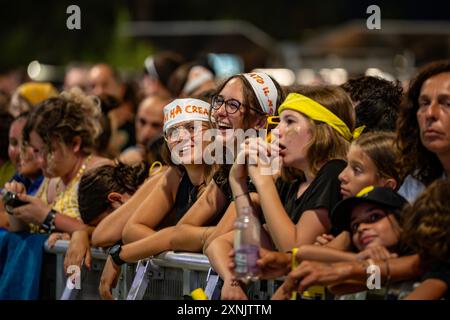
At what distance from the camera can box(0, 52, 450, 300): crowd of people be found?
526cm

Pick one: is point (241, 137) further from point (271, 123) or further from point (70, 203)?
point (70, 203)

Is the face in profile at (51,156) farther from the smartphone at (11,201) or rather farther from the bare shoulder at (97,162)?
the smartphone at (11,201)

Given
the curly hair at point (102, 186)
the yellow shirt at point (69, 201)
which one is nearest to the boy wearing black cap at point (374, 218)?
the curly hair at point (102, 186)

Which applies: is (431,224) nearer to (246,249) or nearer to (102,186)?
(246,249)

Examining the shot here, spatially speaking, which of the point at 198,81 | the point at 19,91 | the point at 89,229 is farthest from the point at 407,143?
the point at 19,91

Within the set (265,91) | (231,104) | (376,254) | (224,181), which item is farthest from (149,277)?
(376,254)

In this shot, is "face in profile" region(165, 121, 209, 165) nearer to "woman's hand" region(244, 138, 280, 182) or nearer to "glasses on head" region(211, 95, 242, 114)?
"glasses on head" region(211, 95, 242, 114)

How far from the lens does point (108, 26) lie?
57.9m

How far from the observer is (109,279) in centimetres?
723

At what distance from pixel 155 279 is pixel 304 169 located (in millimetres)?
1324

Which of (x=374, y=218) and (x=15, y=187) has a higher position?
(x=15, y=187)

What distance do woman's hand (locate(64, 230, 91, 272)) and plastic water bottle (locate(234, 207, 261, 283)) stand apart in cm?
212

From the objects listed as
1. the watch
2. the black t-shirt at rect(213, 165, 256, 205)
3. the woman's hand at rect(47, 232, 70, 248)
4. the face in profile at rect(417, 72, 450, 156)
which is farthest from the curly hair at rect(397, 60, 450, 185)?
the woman's hand at rect(47, 232, 70, 248)

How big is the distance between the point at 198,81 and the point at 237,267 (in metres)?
5.54
